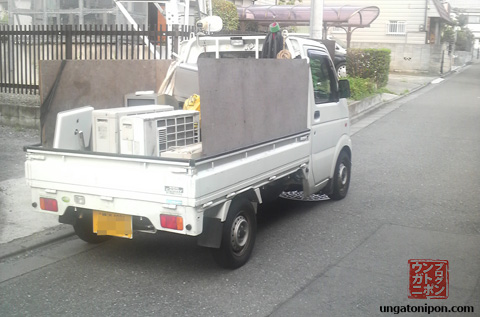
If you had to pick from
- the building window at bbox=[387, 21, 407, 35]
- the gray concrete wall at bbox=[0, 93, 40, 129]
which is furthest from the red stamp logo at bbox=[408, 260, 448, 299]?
the building window at bbox=[387, 21, 407, 35]

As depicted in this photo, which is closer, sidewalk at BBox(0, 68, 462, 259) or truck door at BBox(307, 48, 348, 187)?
sidewalk at BBox(0, 68, 462, 259)

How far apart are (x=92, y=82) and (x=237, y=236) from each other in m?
2.35

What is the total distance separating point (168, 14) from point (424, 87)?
54.1 feet

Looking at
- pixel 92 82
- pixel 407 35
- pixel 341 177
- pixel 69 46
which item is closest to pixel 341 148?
pixel 341 177

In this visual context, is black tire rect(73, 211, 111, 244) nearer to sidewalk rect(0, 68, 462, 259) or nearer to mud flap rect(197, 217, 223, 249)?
sidewalk rect(0, 68, 462, 259)

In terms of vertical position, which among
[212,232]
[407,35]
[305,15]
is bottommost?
→ [212,232]

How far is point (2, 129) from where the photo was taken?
1217 centimetres

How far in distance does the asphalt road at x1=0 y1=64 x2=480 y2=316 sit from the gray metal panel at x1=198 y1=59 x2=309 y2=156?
1215mm

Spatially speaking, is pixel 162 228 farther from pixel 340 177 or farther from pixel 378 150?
pixel 378 150

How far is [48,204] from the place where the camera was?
5.47 metres

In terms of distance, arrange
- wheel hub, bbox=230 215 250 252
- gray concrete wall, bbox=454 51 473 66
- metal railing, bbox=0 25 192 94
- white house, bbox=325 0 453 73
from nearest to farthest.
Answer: wheel hub, bbox=230 215 250 252, metal railing, bbox=0 25 192 94, white house, bbox=325 0 453 73, gray concrete wall, bbox=454 51 473 66

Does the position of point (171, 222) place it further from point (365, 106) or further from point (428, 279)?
point (365, 106)

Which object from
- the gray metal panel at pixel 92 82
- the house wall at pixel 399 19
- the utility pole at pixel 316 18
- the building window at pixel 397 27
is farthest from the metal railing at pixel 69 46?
the building window at pixel 397 27

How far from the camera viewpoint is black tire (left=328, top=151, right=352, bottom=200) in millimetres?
8116
